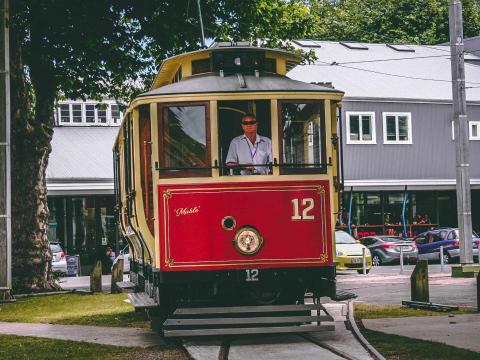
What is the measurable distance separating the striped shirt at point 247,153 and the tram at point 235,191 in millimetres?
26

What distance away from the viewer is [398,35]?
6319 centimetres

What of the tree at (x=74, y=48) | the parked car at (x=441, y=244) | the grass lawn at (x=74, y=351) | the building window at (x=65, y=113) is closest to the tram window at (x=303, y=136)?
the grass lawn at (x=74, y=351)

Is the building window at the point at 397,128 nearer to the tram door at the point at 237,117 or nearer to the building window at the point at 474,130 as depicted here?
the building window at the point at 474,130

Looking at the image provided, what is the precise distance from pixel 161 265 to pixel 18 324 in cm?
507

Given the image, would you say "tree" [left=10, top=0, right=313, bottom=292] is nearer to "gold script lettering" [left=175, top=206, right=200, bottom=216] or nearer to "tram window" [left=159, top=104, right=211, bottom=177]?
"tram window" [left=159, top=104, right=211, bottom=177]

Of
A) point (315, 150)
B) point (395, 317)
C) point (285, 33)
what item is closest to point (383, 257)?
point (285, 33)

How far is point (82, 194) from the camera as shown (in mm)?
40094

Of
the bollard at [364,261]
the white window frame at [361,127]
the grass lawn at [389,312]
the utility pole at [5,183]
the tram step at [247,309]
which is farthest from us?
the white window frame at [361,127]

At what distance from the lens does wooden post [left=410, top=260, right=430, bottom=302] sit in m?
17.7

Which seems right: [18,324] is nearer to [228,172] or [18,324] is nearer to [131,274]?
[131,274]

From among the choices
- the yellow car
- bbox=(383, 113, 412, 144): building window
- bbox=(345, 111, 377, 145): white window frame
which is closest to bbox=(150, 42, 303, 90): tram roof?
the yellow car

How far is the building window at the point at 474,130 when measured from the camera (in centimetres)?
4622

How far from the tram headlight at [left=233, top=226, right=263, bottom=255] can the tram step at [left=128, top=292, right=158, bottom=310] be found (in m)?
1.35

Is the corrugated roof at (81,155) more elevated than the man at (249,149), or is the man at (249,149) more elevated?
the corrugated roof at (81,155)
